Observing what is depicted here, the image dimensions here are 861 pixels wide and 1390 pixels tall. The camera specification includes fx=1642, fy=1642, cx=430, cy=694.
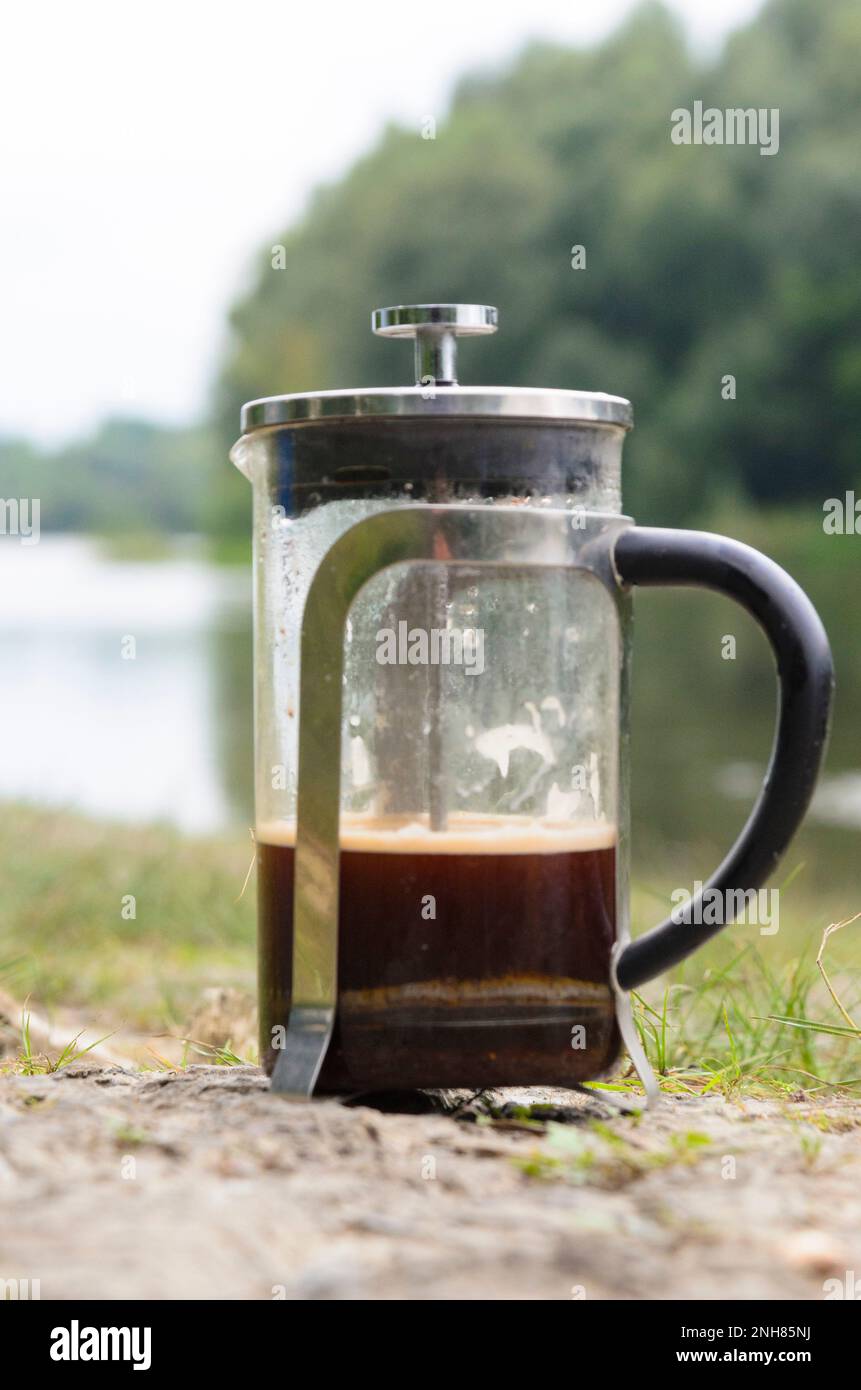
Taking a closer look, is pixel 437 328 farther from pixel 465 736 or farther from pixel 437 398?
pixel 465 736

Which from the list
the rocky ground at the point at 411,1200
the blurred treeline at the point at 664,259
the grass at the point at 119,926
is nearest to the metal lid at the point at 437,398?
the rocky ground at the point at 411,1200

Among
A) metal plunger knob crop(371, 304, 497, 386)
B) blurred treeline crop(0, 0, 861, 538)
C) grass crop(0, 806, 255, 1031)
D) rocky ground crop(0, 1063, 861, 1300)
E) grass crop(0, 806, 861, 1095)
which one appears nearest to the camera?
rocky ground crop(0, 1063, 861, 1300)

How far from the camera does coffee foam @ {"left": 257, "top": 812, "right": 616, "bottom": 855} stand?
7.04 ft

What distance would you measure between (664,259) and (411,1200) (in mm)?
38728

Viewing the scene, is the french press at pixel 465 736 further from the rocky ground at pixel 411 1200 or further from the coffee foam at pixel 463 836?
the rocky ground at pixel 411 1200

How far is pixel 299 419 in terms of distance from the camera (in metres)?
2.21

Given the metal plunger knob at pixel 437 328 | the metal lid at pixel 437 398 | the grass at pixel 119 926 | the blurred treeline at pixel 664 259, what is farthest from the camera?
the blurred treeline at pixel 664 259

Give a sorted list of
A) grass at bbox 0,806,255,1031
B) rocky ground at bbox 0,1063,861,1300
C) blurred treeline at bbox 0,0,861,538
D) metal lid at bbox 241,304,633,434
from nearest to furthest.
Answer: rocky ground at bbox 0,1063,861,1300, metal lid at bbox 241,304,633,434, grass at bbox 0,806,255,1031, blurred treeline at bbox 0,0,861,538

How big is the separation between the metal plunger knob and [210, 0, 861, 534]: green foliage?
30.5 metres

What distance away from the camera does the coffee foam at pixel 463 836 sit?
214 cm

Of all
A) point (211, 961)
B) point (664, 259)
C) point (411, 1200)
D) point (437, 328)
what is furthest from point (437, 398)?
point (664, 259)

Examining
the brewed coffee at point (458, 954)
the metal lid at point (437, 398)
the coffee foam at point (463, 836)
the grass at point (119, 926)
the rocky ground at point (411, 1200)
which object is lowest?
the grass at point (119, 926)

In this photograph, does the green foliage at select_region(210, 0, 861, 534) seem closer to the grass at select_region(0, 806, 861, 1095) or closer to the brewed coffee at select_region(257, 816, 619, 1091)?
the grass at select_region(0, 806, 861, 1095)

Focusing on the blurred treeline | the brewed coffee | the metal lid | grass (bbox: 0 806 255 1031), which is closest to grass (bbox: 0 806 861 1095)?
grass (bbox: 0 806 255 1031)
